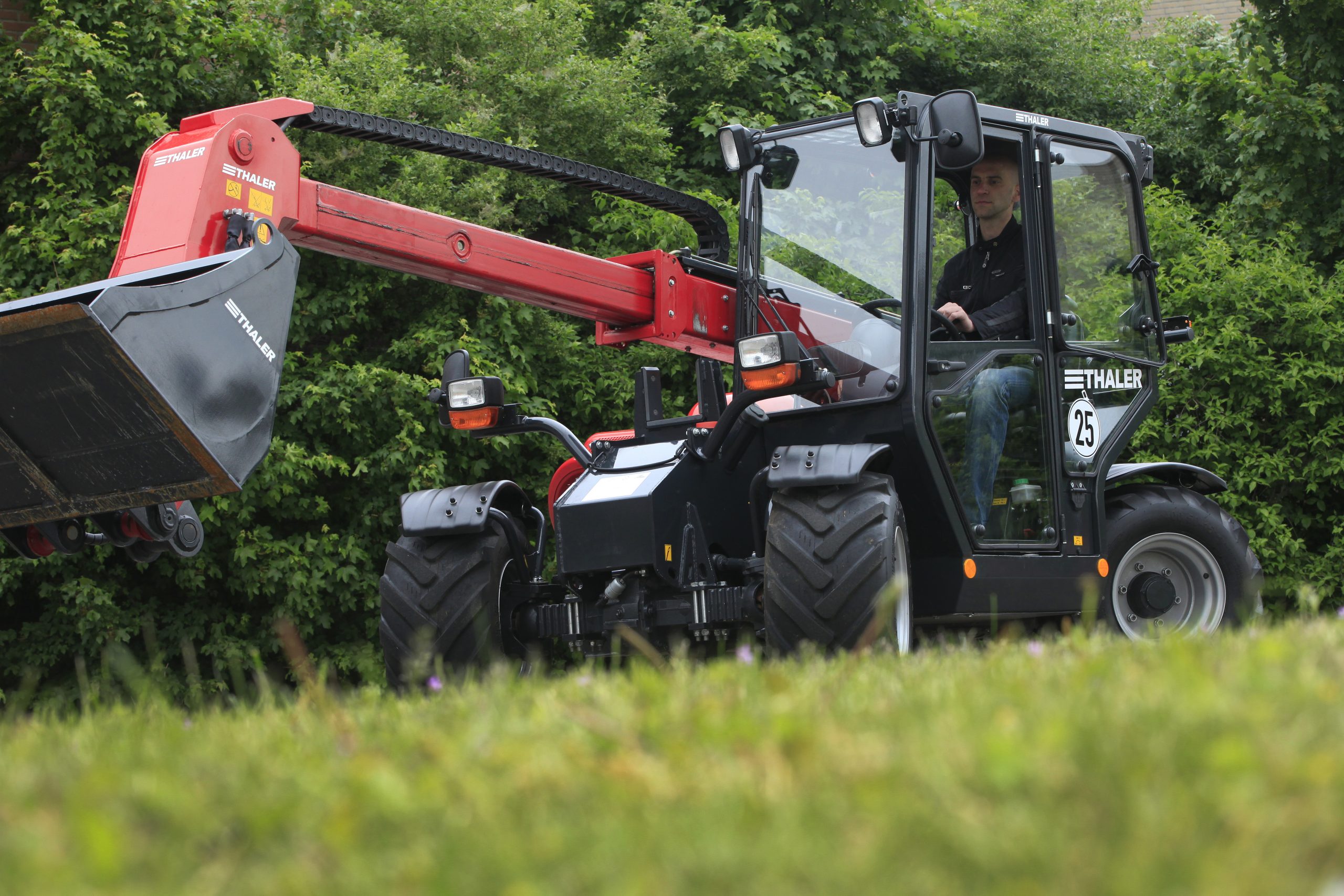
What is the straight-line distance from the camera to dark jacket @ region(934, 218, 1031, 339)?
6066 millimetres

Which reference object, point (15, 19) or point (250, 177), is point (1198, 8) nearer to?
point (15, 19)

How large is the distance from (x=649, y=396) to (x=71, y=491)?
9.02ft

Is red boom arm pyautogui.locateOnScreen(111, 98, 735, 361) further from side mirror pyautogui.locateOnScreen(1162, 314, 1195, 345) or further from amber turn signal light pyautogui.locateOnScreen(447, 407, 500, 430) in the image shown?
side mirror pyautogui.locateOnScreen(1162, 314, 1195, 345)

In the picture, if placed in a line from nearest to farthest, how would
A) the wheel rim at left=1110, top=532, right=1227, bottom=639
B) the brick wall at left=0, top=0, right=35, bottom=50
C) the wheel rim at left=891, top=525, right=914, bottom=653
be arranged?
the wheel rim at left=891, top=525, right=914, bottom=653, the wheel rim at left=1110, top=532, right=1227, bottom=639, the brick wall at left=0, top=0, right=35, bottom=50

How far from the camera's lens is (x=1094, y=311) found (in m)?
6.45

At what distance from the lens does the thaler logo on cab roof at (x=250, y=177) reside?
5.21 meters

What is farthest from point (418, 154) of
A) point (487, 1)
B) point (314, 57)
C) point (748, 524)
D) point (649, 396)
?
point (748, 524)

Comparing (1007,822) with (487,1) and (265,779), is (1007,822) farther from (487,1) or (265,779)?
(487,1)

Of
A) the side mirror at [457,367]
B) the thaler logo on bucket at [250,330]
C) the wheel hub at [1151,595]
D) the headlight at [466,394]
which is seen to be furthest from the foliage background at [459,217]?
the wheel hub at [1151,595]

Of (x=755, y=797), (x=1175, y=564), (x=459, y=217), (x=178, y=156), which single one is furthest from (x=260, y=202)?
(x=459, y=217)

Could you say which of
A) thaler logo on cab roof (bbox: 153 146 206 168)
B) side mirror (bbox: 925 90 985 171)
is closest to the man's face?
side mirror (bbox: 925 90 985 171)

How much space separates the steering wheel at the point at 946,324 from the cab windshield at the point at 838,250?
0.73 feet

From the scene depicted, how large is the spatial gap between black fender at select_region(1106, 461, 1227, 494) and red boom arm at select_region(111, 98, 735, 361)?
2.07 metres

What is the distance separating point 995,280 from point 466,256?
8.15ft
